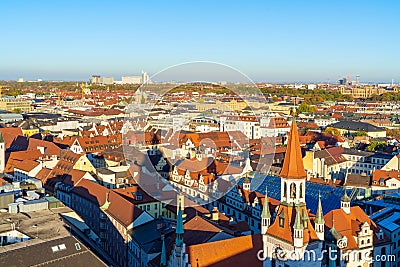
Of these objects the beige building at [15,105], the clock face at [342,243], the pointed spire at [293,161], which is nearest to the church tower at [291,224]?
the pointed spire at [293,161]

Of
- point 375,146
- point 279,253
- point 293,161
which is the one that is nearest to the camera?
point 279,253

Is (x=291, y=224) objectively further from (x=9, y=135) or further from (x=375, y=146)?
(x=9, y=135)

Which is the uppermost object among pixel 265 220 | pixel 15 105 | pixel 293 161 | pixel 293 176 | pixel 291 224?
pixel 293 161

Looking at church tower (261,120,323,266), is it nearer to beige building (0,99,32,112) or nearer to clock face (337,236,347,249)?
clock face (337,236,347,249)

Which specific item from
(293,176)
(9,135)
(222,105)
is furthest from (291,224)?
(222,105)

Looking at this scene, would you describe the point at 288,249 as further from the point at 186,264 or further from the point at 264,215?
the point at 186,264

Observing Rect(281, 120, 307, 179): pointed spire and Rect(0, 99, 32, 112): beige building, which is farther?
Rect(0, 99, 32, 112): beige building

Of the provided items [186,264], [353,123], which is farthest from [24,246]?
[353,123]

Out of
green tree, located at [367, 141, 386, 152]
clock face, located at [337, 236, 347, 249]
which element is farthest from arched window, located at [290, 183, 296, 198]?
green tree, located at [367, 141, 386, 152]

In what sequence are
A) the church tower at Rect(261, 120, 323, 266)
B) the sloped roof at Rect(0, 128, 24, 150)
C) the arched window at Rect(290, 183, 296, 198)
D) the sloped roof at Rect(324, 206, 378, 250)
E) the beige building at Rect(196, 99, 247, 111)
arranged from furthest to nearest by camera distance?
the beige building at Rect(196, 99, 247, 111)
the sloped roof at Rect(0, 128, 24, 150)
the sloped roof at Rect(324, 206, 378, 250)
the arched window at Rect(290, 183, 296, 198)
the church tower at Rect(261, 120, 323, 266)
